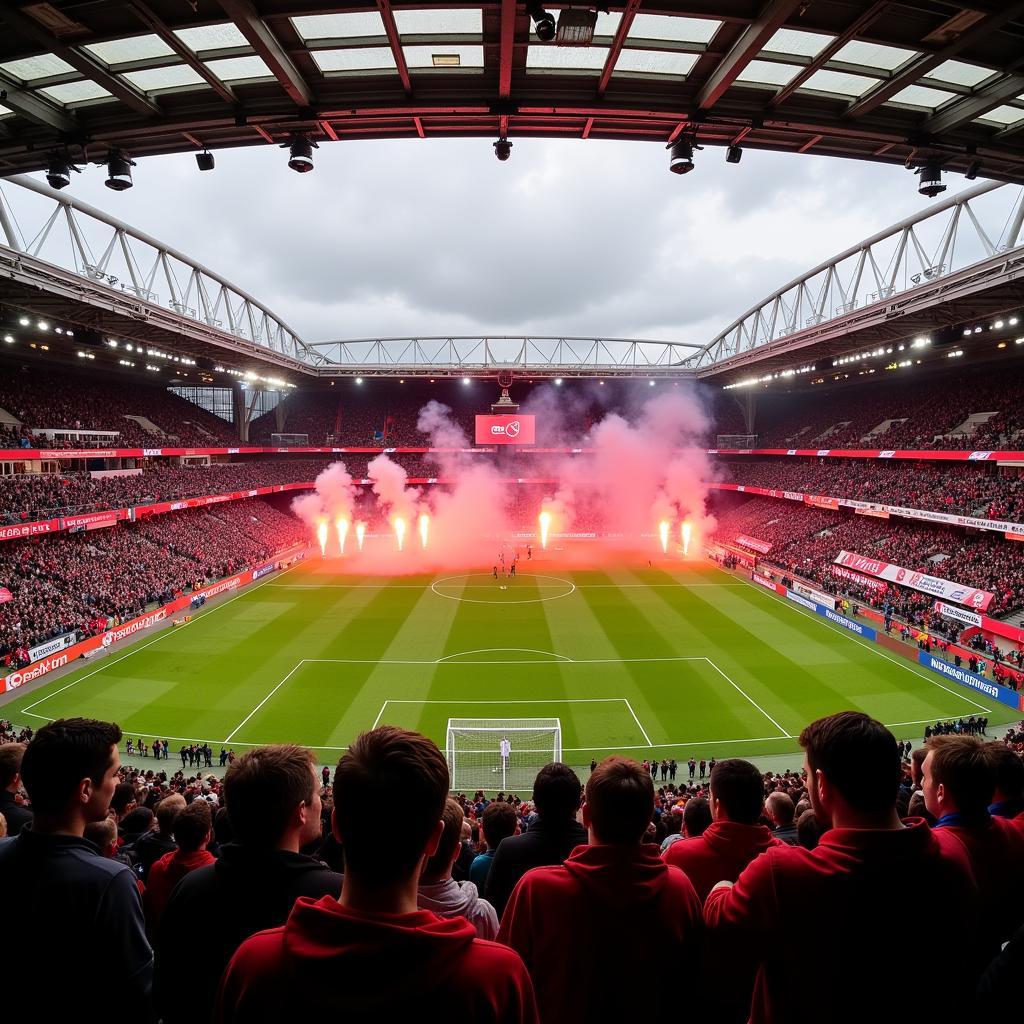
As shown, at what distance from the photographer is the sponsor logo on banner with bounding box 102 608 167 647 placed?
88.0ft

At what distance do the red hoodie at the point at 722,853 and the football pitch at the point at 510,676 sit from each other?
15676mm

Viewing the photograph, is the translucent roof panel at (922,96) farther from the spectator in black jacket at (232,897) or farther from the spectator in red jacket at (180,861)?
the spectator in red jacket at (180,861)

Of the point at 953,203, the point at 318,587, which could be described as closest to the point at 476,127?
the point at 953,203

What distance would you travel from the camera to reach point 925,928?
218 centimetres

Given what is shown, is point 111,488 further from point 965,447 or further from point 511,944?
point 965,447

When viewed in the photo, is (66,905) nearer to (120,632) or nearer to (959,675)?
(959,675)

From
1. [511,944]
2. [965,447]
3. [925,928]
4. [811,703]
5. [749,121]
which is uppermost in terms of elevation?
[749,121]

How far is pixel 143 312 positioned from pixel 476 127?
2936cm

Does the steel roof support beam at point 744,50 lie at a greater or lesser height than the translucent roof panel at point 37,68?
lesser

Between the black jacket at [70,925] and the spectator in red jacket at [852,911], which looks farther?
the black jacket at [70,925]

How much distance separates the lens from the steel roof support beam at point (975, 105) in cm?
608

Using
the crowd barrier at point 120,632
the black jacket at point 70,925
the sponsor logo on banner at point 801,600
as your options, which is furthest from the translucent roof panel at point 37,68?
the sponsor logo on banner at point 801,600

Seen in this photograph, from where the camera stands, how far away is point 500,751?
1859cm

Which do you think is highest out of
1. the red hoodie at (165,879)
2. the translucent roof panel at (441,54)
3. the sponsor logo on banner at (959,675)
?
the translucent roof panel at (441,54)
